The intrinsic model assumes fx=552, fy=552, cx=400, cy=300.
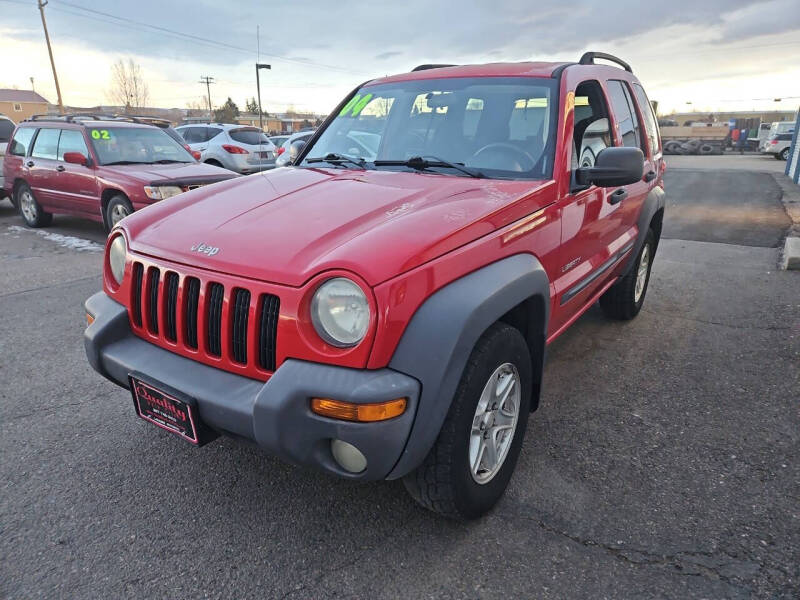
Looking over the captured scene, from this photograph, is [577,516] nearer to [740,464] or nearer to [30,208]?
[740,464]

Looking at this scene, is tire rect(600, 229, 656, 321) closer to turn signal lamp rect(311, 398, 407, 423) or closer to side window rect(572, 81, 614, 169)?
side window rect(572, 81, 614, 169)

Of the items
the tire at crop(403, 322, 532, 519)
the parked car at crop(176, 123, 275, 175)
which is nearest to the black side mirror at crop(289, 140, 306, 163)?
the tire at crop(403, 322, 532, 519)

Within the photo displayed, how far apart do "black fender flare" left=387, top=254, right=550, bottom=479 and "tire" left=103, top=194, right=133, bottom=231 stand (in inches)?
249

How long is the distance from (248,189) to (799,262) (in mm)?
6118

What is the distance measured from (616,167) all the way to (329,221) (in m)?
1.43

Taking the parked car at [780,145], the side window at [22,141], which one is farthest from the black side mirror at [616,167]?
the parked car at [780,145]

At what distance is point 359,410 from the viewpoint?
66.9 inches

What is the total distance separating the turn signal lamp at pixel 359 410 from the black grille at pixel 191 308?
2.18ft

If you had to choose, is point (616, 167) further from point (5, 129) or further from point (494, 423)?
point (5, 129)

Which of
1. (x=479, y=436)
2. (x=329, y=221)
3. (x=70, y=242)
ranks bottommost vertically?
(x=70, y=242)

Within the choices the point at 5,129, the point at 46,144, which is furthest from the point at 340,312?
the point at 5,129

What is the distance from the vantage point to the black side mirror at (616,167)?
2623 mm

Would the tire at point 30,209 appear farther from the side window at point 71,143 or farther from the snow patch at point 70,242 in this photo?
the side window at point 71,143

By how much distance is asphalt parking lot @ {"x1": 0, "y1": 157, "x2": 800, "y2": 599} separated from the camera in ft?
6.52
